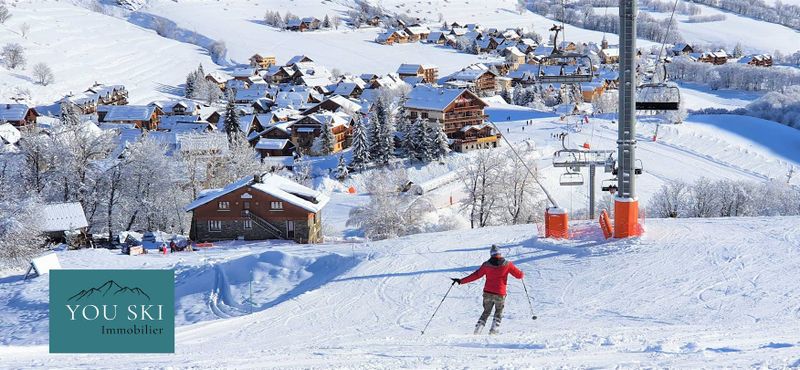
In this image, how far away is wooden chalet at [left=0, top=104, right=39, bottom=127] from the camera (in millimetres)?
53062

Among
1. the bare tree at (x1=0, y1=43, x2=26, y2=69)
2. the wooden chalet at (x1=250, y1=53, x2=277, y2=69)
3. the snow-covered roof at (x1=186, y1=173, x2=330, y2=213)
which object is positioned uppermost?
the bare tree at (x1=0, y1=43, x2=26, y2=69)

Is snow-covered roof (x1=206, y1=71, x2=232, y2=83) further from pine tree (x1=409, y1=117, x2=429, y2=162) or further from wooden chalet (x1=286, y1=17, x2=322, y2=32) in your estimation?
pine tree (x1=409, y1=117, x2=429, y2=162)

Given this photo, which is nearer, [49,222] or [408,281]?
[408,281]

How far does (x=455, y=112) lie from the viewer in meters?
48.9

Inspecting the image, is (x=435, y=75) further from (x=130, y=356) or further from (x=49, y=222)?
(x=130, y=356)

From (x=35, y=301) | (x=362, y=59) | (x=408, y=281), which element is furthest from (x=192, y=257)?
(x=362, y=59)

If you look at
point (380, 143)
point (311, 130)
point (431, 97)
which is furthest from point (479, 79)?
point (380, 143)

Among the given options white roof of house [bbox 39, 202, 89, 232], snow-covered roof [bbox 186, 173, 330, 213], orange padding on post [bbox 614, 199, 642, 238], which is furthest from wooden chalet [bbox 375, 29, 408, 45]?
orange padding on post [bbox 614, 199, 642, 238]

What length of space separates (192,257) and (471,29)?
100417mm

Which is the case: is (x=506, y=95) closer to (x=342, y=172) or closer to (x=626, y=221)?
(x=342, y=172)

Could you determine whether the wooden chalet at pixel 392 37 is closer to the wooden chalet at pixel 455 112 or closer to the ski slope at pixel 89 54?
the ski slope at pixel 89 54

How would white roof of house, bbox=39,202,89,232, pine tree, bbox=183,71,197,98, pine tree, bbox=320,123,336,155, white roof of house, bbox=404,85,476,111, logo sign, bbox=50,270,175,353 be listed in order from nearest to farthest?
logo sign, bbox=50,270,175,353 → white roof of house, bbox=39,202,89,232 → pine tree, bbox=320,123,336,155 → white roof of house, bbox=404,85,476,111 → pine tree, bbox=183,71,197,98

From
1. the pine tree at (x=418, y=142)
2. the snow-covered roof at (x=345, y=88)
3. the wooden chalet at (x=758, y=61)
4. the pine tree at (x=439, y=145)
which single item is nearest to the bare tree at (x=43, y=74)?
the snow-covered roof at (x=345, y=88)

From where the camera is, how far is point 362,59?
93.4 m
